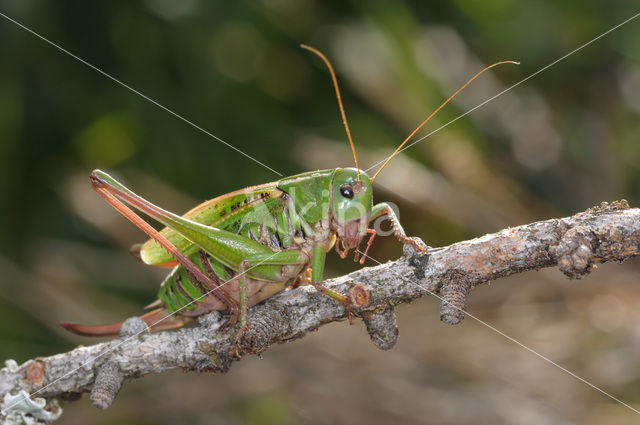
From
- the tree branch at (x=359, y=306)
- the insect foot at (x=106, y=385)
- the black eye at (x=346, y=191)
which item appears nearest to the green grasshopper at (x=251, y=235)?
the black eye at (x=346, y=191)

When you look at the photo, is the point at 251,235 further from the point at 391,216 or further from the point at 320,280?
the point at 391,216

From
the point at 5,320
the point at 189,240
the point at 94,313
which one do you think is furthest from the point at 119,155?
the point at 189,240

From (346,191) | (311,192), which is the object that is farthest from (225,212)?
(346,191)

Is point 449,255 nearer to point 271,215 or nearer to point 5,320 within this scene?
point 271,215

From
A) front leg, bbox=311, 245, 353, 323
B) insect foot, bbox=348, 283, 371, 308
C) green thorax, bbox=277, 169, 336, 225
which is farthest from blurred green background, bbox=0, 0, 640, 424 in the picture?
insect foot, bbox=348, 283, 371, 308

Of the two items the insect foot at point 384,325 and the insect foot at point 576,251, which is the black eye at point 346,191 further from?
the insect foot at point 576,251

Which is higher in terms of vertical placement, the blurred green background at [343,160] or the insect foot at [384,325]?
the blurred green background at [343,160]
